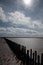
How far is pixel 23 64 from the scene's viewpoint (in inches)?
306

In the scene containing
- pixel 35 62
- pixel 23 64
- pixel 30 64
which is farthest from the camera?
pixel 23 64

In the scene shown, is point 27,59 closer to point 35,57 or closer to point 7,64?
point 35,57

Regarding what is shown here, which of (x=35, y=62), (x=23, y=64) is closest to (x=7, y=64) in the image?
(x=23, y=64)

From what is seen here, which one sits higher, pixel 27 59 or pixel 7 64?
pixel 27 59

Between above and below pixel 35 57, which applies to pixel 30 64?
below

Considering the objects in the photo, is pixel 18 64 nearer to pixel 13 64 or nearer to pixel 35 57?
pixel 13 64

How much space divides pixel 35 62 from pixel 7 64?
2.55 m

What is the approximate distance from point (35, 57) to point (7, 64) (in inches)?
101

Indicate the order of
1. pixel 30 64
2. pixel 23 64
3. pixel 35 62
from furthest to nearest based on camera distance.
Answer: pixel 23 64 → pixel 30 64 → pixel 35 62

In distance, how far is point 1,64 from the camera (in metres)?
7.95

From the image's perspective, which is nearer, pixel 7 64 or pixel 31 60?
pixel 31 60

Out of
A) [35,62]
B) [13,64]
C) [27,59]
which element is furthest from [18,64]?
[35,62]

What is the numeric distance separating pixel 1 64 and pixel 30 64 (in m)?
2.21

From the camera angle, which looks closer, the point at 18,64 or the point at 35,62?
the point at 35,62
